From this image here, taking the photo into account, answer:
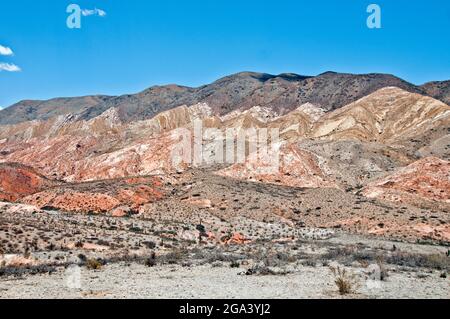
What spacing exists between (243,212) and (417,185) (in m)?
22.4

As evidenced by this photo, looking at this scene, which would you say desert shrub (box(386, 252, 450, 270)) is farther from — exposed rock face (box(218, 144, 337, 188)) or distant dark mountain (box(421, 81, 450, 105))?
distant dark mountain (box(421, 81, 450, 105))

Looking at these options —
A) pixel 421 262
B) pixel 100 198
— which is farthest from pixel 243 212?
pixel 421 262

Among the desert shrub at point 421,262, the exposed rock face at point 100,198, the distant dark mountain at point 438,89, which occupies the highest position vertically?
the distant dark mountain at point 438,89

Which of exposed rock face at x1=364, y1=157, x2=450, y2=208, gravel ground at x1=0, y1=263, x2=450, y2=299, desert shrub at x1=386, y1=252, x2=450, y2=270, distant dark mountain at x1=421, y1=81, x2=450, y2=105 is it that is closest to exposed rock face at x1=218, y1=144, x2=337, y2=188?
exposed rock face at x1=364, y1=157, x2=450, y2=208

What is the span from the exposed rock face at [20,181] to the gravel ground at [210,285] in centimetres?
4928

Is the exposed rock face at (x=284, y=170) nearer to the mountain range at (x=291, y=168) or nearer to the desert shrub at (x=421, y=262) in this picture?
the mountain range at (x=291, y=168)

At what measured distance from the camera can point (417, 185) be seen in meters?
56.5

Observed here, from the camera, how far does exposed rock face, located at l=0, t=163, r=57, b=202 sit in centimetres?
6512

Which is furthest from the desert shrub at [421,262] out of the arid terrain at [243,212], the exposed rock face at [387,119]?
the exposed rock face at [387,119]

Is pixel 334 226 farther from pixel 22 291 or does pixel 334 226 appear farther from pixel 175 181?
pixel 22 291

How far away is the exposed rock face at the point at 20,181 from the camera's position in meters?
65.1

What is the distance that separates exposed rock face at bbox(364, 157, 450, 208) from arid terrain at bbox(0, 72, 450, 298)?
0.20 m

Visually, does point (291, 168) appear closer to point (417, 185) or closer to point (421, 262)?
point (417, 185)
